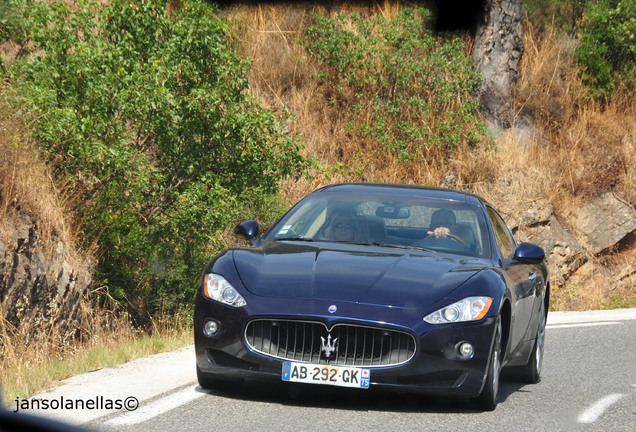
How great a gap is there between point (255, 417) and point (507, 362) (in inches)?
84.3

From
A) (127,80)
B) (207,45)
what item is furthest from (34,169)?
(207,45)

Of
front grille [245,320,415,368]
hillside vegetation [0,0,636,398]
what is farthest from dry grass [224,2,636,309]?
front grille [245,320,415,368]

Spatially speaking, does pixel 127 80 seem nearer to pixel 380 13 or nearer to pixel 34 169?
pixel 34 169

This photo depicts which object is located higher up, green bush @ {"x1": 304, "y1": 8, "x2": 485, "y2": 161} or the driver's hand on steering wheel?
the driver's hand on steering wheel

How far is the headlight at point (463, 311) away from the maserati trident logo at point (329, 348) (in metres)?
0.56

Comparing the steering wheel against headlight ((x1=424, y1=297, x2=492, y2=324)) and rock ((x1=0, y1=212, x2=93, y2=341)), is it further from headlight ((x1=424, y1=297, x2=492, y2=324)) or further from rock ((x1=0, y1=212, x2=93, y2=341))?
rock ((x1=0, y1=212, x2=93, y2=341))

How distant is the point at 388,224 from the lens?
28.2 feet

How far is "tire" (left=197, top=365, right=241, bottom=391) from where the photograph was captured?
23.7 ft

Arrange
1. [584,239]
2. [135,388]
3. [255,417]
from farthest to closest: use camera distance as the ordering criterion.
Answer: [584,239] → [135,388] → [255,417]

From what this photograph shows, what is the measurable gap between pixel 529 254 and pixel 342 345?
2.14 metres

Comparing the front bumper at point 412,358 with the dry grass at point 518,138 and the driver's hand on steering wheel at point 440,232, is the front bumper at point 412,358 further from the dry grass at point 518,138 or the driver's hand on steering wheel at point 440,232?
the dry grass at point 518,138

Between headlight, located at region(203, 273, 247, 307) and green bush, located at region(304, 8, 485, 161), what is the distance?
54.7 feet

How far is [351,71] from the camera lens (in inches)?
981

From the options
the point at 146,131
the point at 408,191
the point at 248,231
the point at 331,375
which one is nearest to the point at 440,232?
the point at 408,191
